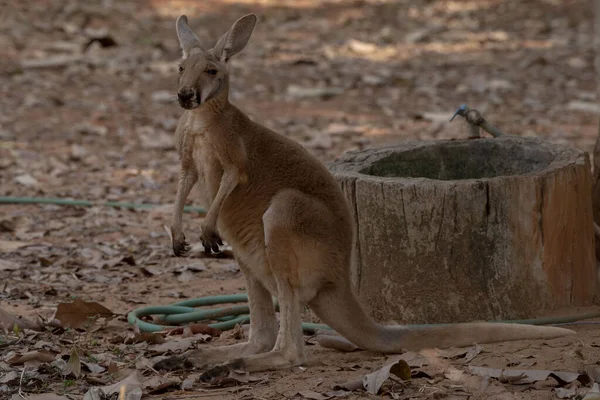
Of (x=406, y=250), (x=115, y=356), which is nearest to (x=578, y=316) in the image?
(x=406, y=250)

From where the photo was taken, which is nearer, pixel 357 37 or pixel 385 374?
pixel 385 374

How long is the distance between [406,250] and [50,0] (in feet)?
39.9

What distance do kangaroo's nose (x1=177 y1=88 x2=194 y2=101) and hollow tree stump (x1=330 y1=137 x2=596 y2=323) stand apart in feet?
3.53

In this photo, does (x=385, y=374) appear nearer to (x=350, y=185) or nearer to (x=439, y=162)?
(x=350, y=185)

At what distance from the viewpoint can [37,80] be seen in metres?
11.6

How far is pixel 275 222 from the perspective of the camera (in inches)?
161

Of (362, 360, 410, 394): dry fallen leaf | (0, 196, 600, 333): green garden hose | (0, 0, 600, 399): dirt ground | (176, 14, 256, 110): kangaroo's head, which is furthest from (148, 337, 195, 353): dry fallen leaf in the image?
(176, 14, 256, 110): kangaroo's head

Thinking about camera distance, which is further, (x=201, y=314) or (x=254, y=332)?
(x=201, y=314)

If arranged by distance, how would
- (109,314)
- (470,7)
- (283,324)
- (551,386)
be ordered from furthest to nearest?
(470,7) → (109,314) → (283,324) → (551,386)

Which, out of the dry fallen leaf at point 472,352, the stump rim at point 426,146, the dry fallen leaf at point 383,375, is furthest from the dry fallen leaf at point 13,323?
the dry fallen leaf at point 472,352

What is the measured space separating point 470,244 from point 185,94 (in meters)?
1.53

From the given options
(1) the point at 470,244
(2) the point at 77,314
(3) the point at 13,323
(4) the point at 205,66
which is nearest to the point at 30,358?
(3) the point at 13,323

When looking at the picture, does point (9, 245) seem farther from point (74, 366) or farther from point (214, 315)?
point (74, 366)

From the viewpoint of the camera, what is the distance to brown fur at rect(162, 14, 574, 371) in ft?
13.6
